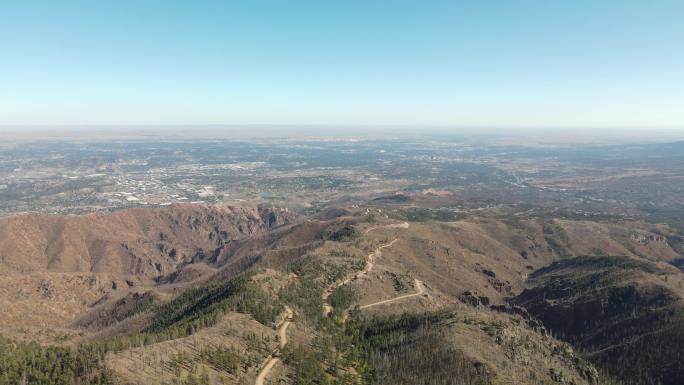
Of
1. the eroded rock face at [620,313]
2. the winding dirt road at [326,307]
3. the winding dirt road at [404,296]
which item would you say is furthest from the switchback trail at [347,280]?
the eroded rock face at [620,313]

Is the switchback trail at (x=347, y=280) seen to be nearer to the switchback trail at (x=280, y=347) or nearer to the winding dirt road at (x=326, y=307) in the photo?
Result: the winding dirt road at (x=326, y=307)

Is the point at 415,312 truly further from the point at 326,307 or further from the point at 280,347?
the point at 280,347

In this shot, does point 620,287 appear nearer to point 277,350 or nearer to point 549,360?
point 549,360

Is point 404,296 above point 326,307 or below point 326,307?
below

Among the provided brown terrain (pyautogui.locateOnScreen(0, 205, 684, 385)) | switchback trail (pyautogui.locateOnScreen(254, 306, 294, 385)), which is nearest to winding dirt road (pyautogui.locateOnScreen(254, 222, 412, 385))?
switchback trail (pyautogui.locateOnScreen(254, 306, 294, 385))

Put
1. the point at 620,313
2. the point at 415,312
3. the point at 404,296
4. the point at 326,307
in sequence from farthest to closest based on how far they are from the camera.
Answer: the point at 404,296, the point at 620,313, the point at 415,312, the point at 326,307

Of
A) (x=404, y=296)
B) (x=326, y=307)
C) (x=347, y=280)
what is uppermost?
(x=347, y=280)

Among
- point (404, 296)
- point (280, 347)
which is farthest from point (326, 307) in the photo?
point (280, 347)
